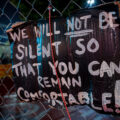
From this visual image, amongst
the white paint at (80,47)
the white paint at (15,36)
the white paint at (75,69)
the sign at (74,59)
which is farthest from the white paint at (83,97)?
the white paint at (15,36)

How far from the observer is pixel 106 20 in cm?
72

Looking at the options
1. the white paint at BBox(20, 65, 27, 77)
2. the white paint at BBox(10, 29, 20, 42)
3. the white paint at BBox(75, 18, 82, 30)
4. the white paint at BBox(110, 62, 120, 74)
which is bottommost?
the white paint at BBox(20, 65, 27, 77)

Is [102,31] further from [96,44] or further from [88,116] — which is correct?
[88,116]

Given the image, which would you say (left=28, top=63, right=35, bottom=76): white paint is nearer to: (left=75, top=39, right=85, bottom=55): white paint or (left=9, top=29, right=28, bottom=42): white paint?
(left=9, top=29, right=28, bottom=42): white paint

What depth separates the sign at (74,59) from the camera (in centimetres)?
73

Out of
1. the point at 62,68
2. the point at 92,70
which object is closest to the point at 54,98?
the point at 62,68

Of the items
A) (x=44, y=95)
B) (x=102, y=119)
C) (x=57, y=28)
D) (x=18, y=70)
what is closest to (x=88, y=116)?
(x=102, y=119)

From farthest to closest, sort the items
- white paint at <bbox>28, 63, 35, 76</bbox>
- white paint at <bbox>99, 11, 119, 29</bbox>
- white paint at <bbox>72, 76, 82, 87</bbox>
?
white paint at <bbox>28, 63, 35, 76</bbox> → white paint at <bbox>72, 76, 82, 87</bbox> → white paint at <bbox>99, 11, 119, 29</bbox>

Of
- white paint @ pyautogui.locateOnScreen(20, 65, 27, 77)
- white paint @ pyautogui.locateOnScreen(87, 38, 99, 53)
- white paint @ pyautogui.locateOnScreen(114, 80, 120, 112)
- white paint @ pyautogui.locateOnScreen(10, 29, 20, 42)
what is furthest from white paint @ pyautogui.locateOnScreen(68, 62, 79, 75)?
white paint @ pyautogui.locateOnScreen(10, 29, 20, 42)

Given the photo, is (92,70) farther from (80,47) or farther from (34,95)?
(34,95)

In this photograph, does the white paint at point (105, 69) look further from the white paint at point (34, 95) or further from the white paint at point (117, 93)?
the white paint at point (34, 95)

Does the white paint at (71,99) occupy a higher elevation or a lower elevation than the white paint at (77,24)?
lower

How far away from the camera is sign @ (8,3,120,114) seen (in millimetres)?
732

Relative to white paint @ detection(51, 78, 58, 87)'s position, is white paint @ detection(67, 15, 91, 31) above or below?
above
